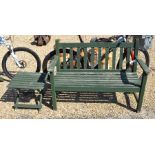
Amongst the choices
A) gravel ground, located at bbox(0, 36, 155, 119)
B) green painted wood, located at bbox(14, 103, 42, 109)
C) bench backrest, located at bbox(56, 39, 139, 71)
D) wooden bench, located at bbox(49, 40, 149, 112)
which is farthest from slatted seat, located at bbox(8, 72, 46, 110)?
bench backrest, located at bbox(56, 39, 139, 71)

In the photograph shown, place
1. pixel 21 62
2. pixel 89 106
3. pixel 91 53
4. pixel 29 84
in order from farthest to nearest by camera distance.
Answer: pixel 21 62 → pixel 91 53 → pixel 89 106 → pixel 29 84

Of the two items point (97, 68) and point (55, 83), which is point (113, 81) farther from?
point (55, 83)

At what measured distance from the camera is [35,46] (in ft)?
27.7

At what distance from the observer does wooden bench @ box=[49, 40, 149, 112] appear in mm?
4512

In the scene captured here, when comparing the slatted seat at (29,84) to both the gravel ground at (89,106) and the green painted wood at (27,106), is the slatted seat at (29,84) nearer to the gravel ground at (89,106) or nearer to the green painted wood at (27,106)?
the green painted wood at (27,106)

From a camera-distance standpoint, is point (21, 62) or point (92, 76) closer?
point (92, 76)

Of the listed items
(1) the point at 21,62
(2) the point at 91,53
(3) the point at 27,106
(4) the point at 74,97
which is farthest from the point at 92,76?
(1) the point at 21,62

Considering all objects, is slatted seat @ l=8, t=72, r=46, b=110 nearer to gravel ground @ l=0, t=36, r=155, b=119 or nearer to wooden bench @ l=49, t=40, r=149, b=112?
gravel ground @ l=0, t=36, r=155, b=119

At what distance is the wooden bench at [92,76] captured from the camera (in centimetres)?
451

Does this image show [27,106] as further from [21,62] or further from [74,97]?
[21,62]

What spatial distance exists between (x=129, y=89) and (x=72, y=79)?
100 centimetres

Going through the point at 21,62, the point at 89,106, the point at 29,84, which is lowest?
the point at 89,106

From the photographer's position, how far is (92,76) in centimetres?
494

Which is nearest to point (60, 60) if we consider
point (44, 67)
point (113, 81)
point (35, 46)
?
point (44, 67)
